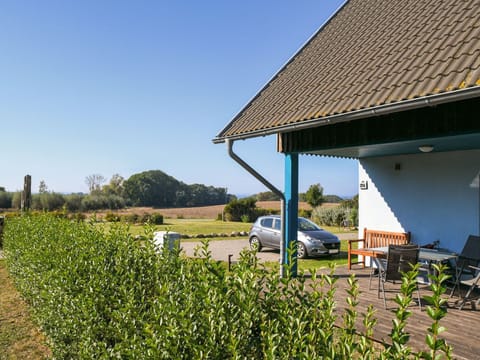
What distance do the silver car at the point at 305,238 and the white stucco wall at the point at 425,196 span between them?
2961mm

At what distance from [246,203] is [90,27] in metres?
23.5

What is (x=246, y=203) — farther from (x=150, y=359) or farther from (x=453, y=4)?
(x=150, y=359)

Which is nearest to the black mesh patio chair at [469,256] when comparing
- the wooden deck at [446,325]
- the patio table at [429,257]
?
the patio table at [429,257]

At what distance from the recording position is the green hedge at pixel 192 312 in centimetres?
161

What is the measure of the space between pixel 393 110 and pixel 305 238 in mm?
8442

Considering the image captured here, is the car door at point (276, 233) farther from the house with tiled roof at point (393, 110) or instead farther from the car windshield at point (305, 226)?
the house with tiled roof at point (393, 110)

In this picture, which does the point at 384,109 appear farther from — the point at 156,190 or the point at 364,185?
the point at 156,190

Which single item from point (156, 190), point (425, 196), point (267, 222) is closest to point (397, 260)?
point (425, 196)

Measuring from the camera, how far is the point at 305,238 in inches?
492

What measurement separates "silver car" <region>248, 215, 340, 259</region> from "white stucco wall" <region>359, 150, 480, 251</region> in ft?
9.72

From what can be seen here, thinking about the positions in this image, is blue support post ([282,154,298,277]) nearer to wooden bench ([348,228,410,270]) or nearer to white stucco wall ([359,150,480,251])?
wooden bench ([348,228,410,270])

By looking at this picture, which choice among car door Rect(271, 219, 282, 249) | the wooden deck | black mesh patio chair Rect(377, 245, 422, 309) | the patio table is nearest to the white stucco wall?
the patio table

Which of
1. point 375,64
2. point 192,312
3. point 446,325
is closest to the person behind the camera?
point 192,312

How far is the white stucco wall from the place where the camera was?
7602 mm
